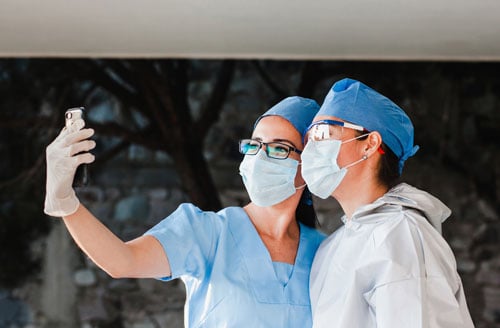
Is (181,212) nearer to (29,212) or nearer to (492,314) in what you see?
(29,212)

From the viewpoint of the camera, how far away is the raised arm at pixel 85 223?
1.83m

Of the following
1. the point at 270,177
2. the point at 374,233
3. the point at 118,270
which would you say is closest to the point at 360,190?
the point at 374,233

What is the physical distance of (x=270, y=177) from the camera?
7.85 feet

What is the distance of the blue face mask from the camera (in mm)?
2395

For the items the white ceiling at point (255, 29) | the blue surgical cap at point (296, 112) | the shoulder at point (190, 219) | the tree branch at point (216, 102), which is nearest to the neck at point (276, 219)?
the shoulder at point (190, 219)

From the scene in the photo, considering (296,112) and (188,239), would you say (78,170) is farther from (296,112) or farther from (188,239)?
(296,112)

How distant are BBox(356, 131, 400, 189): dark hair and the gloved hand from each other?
2.69 ft

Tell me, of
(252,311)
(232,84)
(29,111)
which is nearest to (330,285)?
(252,311)

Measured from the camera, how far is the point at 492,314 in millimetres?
4379

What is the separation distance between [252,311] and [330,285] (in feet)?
0.92

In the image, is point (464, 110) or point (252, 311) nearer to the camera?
point (252, 311)

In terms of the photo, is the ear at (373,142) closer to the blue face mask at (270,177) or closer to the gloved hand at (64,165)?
the blue face mask at (270,177)

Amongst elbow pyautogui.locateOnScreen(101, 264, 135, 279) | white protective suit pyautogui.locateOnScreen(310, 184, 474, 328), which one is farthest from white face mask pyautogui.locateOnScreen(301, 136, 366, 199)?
elbow pyautogui.locateOnScreen(101, 264, 135, 279)

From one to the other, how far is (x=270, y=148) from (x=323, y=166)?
28cm
